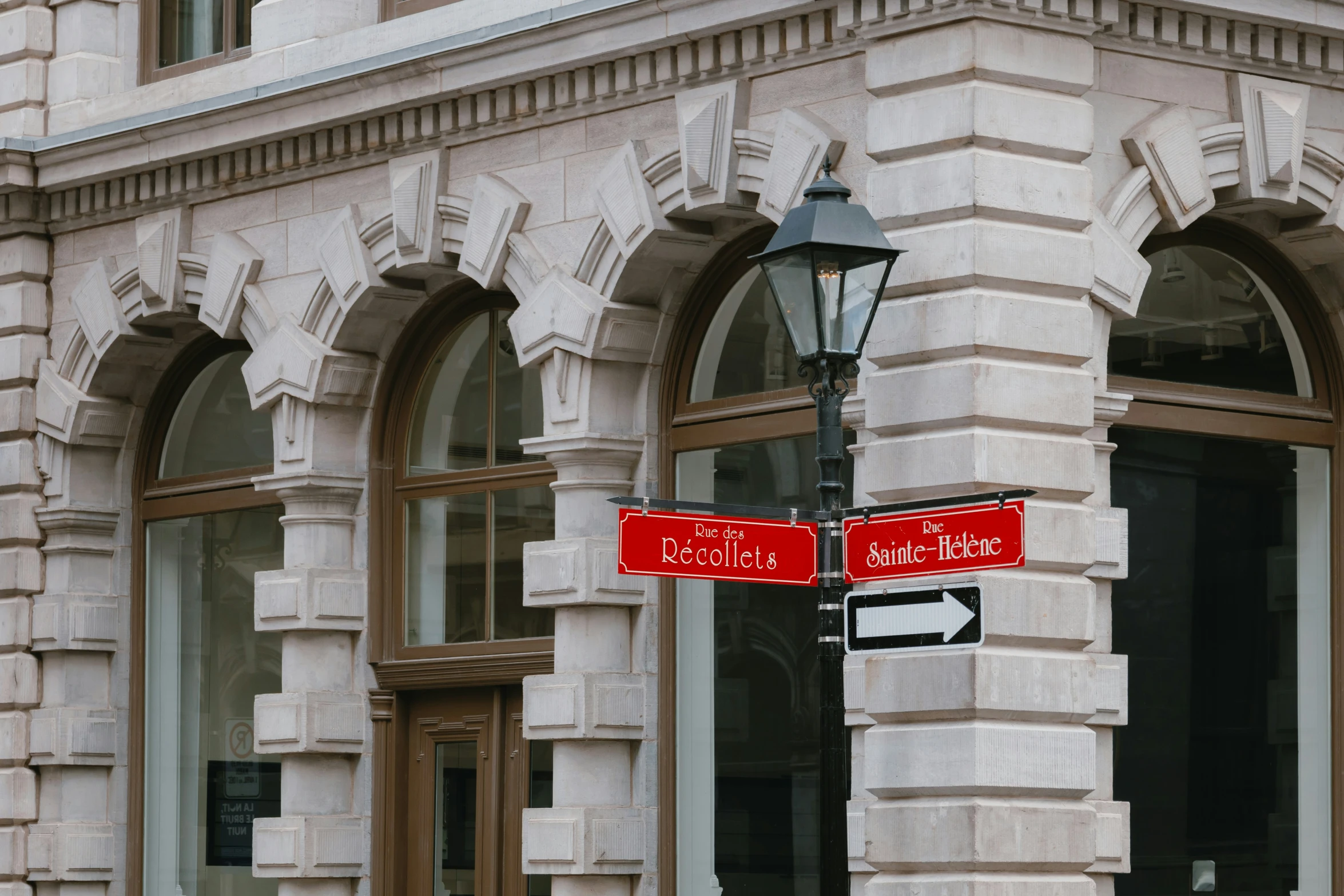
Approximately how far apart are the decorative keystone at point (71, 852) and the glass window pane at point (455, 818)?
2960 millimetres

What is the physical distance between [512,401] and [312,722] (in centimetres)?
241

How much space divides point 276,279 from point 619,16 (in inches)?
134

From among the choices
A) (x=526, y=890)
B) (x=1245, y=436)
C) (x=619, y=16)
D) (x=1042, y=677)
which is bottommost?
(x=526, y=890)

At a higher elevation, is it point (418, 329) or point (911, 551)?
point (418, 329)

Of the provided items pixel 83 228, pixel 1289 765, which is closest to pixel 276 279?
pixel 83 228

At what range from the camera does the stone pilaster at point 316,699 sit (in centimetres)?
1581

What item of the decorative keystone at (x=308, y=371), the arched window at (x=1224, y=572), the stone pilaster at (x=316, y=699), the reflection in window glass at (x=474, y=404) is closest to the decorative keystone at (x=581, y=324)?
the reflection in window glass at (x=474, y=404)

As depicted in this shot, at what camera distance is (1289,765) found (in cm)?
1433

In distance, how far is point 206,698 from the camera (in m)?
17.6

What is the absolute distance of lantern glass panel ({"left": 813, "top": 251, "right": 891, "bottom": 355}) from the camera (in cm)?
1035

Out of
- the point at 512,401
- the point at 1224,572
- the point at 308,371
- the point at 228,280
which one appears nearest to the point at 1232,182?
the point at 1224,572

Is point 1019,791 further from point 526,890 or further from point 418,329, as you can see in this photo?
point 418,329

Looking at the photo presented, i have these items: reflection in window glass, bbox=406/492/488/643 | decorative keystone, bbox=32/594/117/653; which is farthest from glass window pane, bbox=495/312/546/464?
decorative keystone, bbox=32/594/117/653

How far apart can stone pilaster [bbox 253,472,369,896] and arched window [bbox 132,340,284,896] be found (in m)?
0.92
